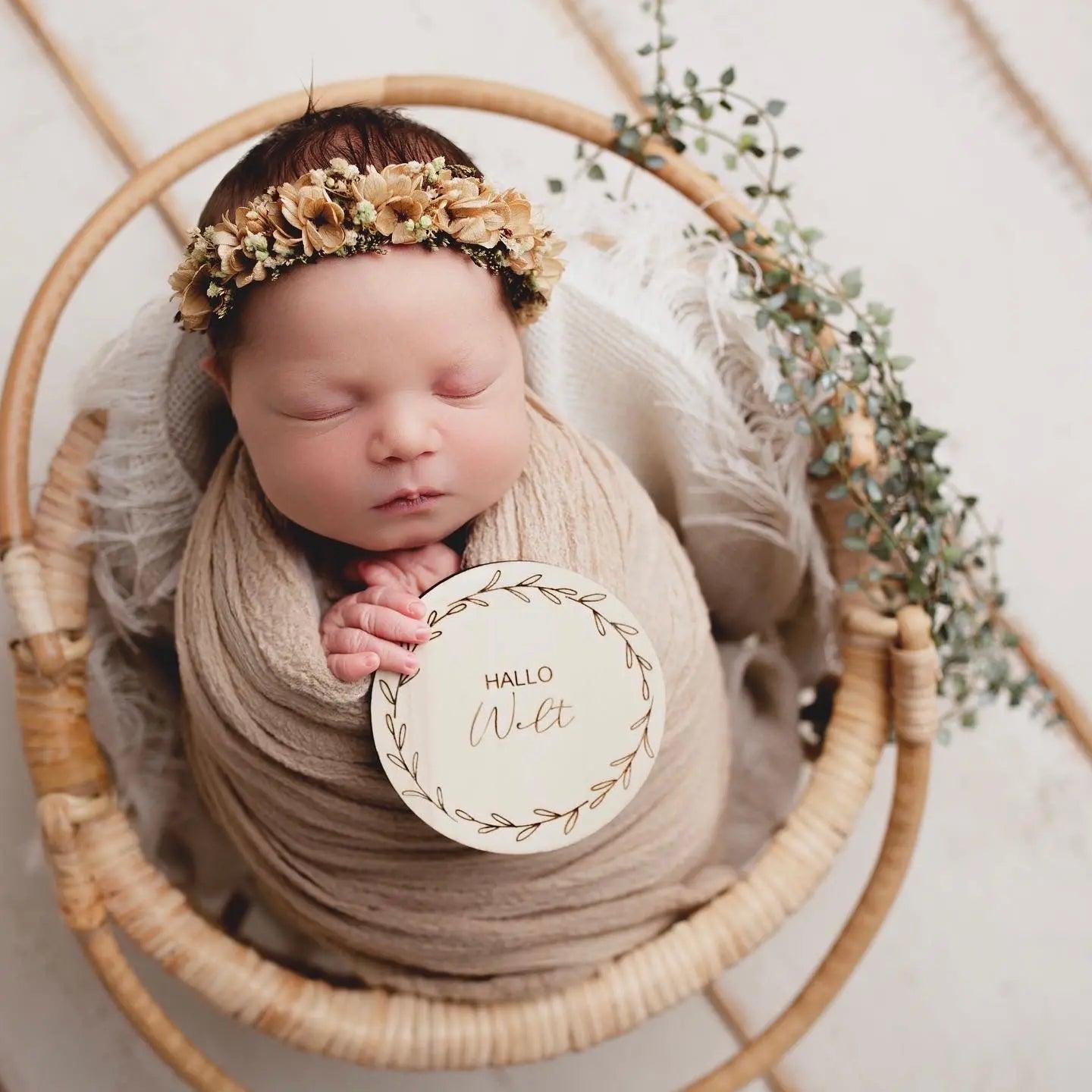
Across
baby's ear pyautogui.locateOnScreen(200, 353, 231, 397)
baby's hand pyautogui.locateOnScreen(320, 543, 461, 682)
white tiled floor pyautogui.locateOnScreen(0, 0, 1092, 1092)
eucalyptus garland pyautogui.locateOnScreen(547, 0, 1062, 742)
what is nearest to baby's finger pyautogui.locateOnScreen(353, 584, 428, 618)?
baby's hand pyautogui.locateOnScreen(320, 543, 461, 682)

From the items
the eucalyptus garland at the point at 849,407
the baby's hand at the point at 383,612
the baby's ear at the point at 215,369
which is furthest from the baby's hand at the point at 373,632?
the eucalyptus garland at the point at 849,407

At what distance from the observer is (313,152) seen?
683mm

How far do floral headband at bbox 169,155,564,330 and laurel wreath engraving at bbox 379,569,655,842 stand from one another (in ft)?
0.68

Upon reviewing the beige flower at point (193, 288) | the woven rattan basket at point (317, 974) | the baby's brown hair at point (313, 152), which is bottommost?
the woven rattan basket at point (317, 974)

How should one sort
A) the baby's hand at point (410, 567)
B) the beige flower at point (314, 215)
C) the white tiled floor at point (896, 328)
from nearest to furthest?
the beige flower at point (314, 215), the baby's hand at point (410, 567), the white tiled floor at point (896, 328)

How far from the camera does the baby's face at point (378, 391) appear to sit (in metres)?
0.64

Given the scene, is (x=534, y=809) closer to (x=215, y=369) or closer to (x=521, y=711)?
(x=521, y=711)

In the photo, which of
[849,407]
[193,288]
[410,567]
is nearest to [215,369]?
[193,288]

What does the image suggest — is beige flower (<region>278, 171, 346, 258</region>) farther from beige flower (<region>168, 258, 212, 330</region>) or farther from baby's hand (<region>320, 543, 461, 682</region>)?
baby's hand (<region>320, 543, 461, 682</region>)

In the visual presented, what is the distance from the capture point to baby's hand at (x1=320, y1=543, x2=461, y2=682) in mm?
670

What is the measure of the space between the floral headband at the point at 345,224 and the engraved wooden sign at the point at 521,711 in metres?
0.20

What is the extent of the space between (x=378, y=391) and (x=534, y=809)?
269 mm

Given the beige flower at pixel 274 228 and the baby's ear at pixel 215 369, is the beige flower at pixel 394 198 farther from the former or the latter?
the baby's ear at pixel 215 369

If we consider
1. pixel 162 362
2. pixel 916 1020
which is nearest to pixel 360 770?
pixel 162 362
